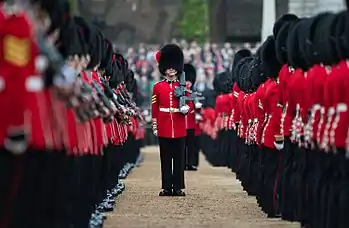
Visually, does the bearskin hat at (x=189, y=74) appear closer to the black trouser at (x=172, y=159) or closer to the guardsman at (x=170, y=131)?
the guardsman at (x=170, y=131)

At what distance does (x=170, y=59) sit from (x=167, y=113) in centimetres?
87

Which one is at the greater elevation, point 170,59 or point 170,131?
point 170,59

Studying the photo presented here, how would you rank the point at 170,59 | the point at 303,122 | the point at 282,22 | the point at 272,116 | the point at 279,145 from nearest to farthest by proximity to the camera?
the point at 303,122
the point at 279,145
the point at 272,116
the point at 282,22
the point at 170,59

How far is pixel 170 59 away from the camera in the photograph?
1694cm

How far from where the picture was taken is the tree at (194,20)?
6444 cm

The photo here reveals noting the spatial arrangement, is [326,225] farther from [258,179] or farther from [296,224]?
[258,179]

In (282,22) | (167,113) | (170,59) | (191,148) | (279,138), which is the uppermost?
(282,22)

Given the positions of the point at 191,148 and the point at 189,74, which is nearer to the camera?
the point at 191,148

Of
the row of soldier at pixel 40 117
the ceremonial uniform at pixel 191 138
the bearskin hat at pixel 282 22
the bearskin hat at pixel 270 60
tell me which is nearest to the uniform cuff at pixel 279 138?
the bearskin hat at pixel 270 60

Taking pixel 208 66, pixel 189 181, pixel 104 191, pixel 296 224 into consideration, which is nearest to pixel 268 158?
pixel 296 224

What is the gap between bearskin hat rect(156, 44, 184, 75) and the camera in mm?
16891

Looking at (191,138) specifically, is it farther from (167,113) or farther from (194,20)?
(194,20)

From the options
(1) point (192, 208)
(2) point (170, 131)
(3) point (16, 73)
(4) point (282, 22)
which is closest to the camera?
(3) point (16, 73)

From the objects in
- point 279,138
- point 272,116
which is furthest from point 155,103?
point 279,138
